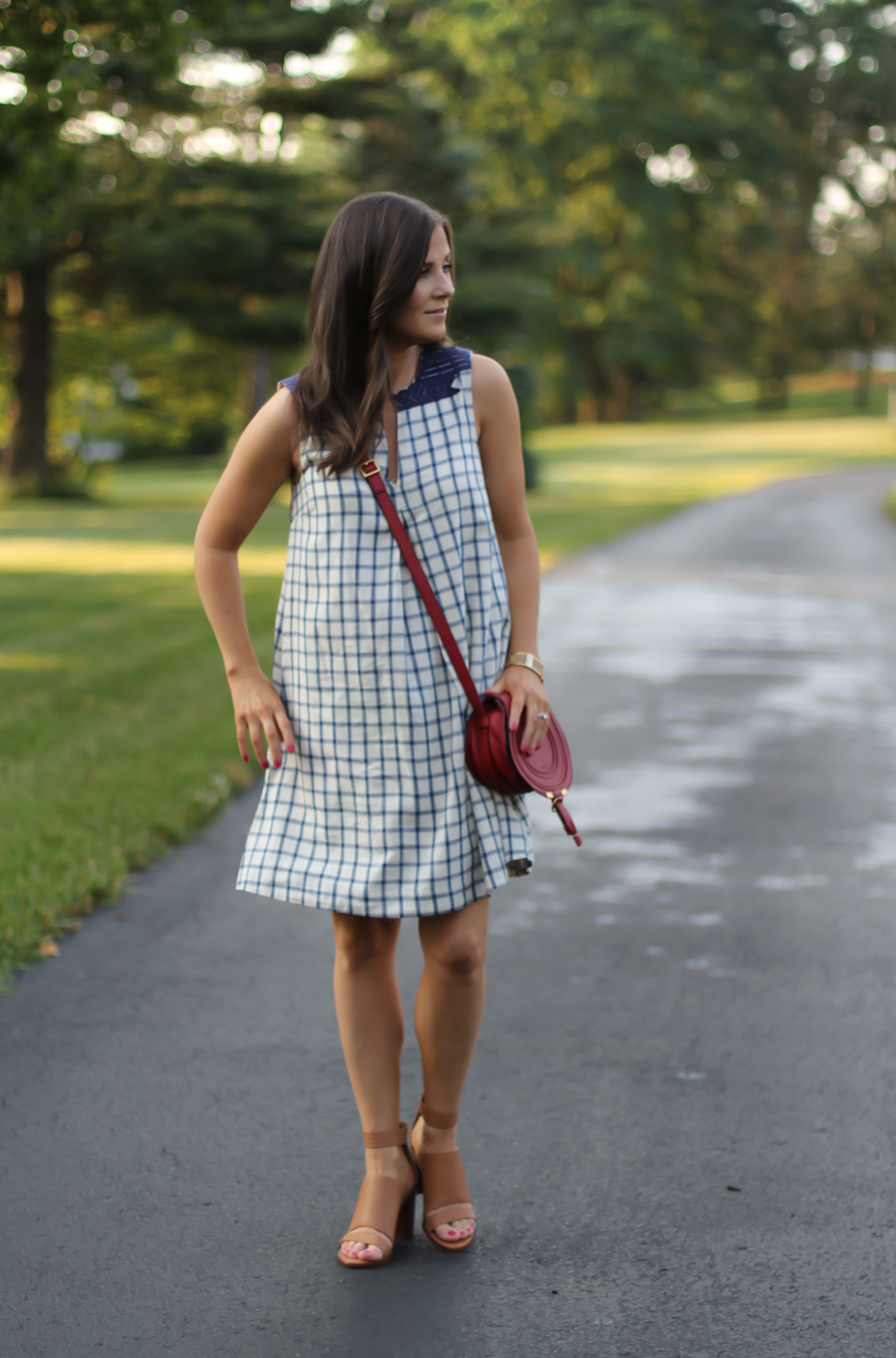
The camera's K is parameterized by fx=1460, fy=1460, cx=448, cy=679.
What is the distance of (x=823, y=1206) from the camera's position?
9.91 ft

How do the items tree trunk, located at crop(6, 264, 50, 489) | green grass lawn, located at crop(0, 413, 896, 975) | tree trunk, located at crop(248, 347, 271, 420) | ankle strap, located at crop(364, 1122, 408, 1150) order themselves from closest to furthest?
ankle strap, located at crop(364, 1122, 408, 1150), green grass lawn, located at crop(0, 413, 896, 975), tree trunk, located at crop(6, 264, 50, 489), tree trunk, located at crop(248, 347, 271, 420)

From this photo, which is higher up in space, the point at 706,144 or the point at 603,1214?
the point at 706,144

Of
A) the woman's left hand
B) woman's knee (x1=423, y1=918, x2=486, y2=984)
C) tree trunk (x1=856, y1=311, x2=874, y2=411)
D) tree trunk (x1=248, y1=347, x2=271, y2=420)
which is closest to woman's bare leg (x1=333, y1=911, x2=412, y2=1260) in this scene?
woman's knee (x1=423, y1=918, x2=486, y2=984)

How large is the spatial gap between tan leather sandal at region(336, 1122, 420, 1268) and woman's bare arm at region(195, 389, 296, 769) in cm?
80

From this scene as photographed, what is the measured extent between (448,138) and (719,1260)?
29203 mm

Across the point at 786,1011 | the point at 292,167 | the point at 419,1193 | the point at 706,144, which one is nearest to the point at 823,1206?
the point at 419,1193

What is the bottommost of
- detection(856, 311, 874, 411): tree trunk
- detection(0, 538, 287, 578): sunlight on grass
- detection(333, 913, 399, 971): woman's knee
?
detection(0, 538, 287, 578): sunlight on grass

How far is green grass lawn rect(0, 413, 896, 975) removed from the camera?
521 centimetres

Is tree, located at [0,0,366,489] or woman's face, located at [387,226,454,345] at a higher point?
tree, located at [0,0,366,489]

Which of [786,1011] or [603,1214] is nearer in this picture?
[603,1214]

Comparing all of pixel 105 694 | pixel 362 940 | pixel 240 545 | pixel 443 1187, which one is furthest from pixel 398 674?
pixel 105 694

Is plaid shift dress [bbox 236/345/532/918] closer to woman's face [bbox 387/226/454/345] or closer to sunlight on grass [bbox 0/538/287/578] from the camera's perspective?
woman's face [bbox 387/226/454/345]

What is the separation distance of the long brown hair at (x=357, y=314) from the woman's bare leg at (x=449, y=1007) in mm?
912

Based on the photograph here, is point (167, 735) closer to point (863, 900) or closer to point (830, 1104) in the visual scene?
point (863, 900)
